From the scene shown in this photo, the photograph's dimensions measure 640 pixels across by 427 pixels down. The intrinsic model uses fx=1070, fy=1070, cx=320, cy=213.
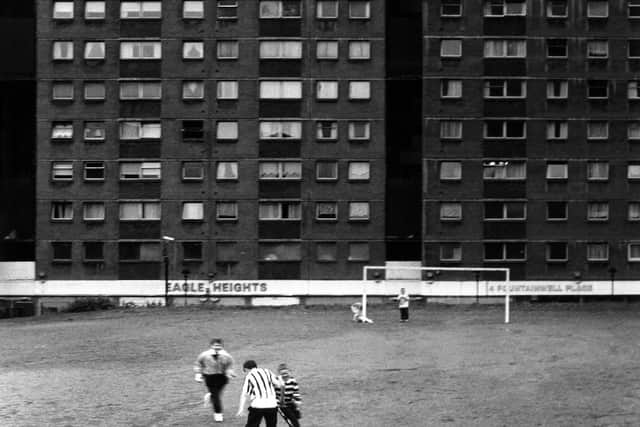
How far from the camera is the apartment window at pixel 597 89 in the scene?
83.1m

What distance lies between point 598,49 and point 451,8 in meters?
11.8

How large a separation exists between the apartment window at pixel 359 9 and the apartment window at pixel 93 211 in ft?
80.3

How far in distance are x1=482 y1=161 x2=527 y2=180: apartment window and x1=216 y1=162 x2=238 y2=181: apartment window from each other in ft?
63.3

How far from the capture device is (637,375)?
124ft

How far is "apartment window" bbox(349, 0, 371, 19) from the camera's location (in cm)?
8331

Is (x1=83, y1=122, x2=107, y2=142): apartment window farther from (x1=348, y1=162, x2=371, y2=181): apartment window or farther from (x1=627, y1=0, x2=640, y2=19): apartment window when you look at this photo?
(x1=627, y1=0, x2=640, y2=19): apartment window

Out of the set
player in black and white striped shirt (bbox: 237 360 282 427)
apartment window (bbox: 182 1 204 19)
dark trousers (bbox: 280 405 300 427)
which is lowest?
dark trousers (bbox: 280 405 300 427)

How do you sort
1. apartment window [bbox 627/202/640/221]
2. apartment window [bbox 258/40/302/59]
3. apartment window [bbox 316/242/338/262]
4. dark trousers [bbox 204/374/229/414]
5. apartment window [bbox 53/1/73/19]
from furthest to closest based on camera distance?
apartment window [bbox 627/202/640/221] → apartment window [bbox 53/1/73/19] → apartment window [bbox 316/242/338/262] → apartment window [bbox 258/40/302/59] → dark trousers [bbox 204/374/229/414]

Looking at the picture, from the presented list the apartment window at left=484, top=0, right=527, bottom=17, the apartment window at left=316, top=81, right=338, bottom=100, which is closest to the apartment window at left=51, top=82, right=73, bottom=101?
the apartment window at left=316, top=81, right=338, bottom=100

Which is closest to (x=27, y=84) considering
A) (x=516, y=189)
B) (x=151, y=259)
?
(x=151, y=259)

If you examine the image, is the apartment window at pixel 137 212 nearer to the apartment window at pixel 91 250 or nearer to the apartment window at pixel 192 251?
the apartment window at pixel 91 250

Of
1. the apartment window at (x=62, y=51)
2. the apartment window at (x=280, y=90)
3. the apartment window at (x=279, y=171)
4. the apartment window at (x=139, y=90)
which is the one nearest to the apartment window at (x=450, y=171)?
the apartment window at (x=279, y=171)

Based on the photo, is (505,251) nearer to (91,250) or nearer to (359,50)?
(359,50)

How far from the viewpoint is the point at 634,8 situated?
8312 centimetres
